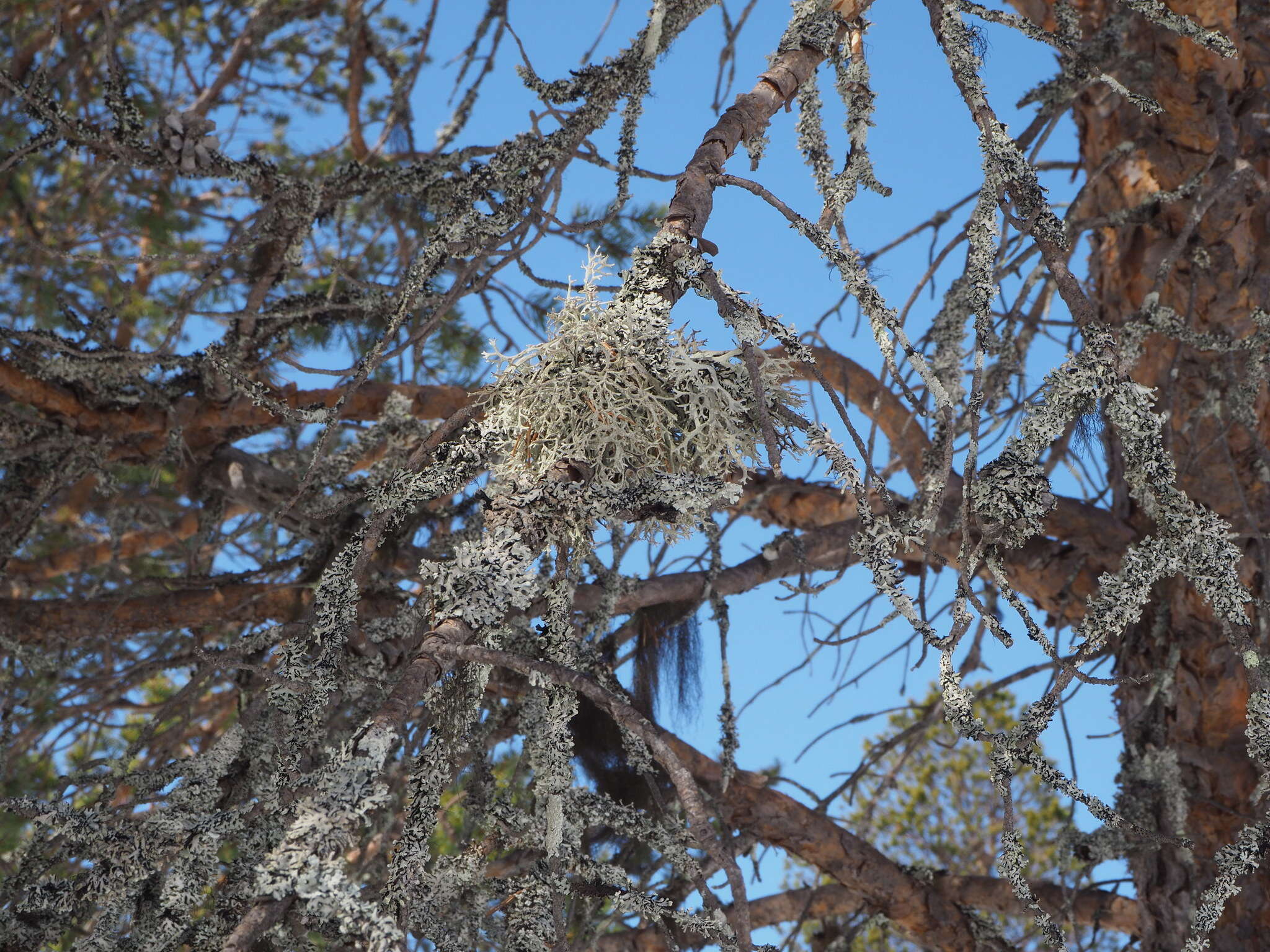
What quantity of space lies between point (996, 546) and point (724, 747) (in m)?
0.81

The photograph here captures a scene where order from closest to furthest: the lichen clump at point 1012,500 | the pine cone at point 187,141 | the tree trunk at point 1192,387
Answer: the lichen clump at point 1012,500 → the pine cone at point 187,141 → the tree trunk at point 1192,387

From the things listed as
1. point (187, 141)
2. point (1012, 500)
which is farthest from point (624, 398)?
point (187, 141)

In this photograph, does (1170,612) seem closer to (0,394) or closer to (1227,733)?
(1227,733)

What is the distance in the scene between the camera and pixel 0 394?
8.78 feet

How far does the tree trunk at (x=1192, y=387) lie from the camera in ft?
7.80

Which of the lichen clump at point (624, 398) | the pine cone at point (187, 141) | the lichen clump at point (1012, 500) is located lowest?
the lichen clump at point (1012, 500)

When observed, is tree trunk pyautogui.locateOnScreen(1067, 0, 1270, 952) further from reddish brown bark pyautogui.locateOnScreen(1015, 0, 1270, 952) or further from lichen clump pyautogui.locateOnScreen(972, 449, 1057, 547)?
lichen clump pyautogui.locateOnScreen(972, 449, 1057, 547)

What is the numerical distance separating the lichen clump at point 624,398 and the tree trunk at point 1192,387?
4.19 ft

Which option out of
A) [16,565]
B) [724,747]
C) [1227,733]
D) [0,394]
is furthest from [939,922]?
[16,565]

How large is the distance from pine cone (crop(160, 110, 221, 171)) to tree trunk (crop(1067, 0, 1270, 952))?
1.90 meters

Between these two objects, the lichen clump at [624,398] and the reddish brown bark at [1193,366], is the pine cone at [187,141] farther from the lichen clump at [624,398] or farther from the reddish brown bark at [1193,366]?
the reddish brown bark at [1193,366]

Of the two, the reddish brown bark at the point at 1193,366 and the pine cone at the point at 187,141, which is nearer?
the pine cone at the point at 187,141

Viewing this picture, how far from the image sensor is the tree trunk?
238 centimetres

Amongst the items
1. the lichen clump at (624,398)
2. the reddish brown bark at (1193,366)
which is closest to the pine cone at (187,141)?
the lichen clump at (624,398)
